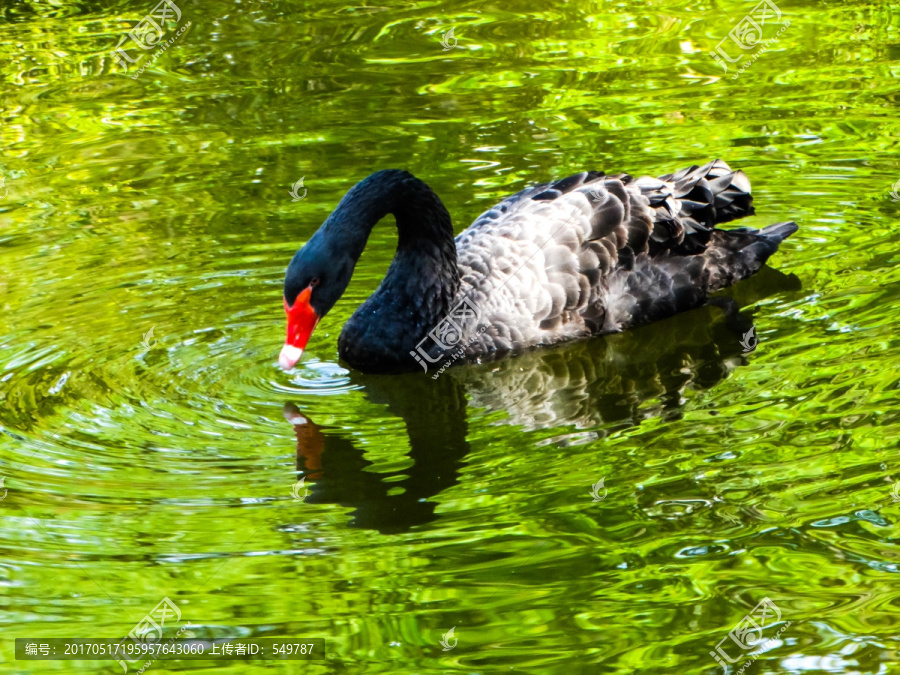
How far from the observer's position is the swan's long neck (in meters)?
6.89

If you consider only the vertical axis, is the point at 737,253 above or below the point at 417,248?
below

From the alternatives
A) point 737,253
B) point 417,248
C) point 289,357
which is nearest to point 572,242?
point 417,248

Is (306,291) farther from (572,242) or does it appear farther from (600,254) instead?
(600,254)

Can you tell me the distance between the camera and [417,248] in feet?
23.0

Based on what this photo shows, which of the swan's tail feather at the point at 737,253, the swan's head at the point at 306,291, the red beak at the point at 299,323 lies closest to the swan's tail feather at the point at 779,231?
the swan's tail feather at the point at 737,253

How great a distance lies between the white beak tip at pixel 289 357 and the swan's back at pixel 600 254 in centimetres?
107

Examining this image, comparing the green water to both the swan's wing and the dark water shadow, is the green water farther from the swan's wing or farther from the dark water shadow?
the swan's wing

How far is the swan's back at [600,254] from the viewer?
6883 millimetres

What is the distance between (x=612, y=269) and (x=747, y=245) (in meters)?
0.99

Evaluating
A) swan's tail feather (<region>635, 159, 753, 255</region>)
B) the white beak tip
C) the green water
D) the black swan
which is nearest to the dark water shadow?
the green water

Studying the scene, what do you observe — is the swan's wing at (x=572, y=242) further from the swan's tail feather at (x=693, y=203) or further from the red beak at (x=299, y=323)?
the red beak at (x=299, y=323)

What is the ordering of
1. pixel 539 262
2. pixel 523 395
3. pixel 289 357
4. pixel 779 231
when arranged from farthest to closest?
pixel 779 231, pixel 539 262, pixel 523 395, pixel 289 357

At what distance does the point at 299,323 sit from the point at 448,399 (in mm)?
876

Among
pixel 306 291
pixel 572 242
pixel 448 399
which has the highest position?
pixel 306 291
